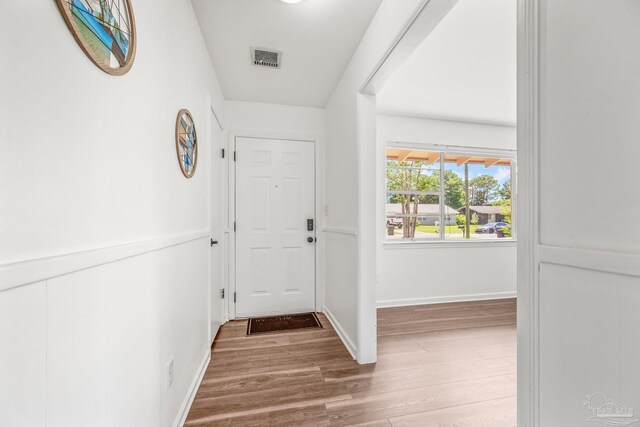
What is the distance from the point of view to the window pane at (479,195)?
342cm

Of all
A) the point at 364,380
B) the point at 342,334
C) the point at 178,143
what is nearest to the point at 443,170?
the point at 342,334

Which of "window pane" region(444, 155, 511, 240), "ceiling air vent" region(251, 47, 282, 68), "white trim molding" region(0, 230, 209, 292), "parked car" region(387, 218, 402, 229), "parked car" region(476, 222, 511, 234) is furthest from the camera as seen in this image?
"parked car" region(476, 222, 511, 234)

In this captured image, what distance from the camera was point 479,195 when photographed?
3.52 meters

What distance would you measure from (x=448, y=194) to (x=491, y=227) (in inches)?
33.2

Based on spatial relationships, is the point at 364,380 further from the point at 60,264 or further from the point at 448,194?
the point at 448,194

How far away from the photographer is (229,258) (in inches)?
107

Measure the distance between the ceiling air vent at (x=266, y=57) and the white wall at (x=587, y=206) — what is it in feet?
5.94

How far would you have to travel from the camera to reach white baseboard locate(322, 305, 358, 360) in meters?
2.01

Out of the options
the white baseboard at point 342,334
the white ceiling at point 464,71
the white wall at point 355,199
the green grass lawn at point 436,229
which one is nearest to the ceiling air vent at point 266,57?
the white wall at point 355,199

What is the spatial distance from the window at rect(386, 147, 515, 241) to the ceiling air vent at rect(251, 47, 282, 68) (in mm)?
1761

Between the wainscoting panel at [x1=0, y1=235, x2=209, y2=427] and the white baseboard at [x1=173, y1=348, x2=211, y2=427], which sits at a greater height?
the wainscoting panel at [x1=0, y1=235, x2=209, y2=427]

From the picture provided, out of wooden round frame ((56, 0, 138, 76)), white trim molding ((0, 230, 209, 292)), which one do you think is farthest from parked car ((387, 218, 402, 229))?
wooden round frame ((56, 0, 138, 76))

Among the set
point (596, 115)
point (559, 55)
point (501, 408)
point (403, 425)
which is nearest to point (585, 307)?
point (596, 115)

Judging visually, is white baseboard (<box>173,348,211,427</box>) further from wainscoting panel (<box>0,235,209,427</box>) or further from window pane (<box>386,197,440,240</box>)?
window pane (<box>386,197,440,240</box>)
